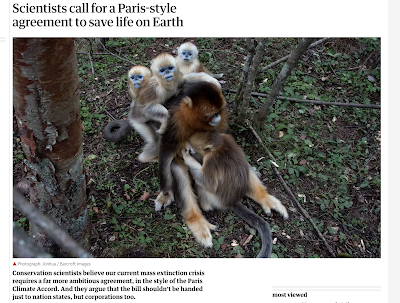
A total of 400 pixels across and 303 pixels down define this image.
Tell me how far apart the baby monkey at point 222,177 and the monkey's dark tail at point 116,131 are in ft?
3.67

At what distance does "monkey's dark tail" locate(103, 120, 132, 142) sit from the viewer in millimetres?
4691

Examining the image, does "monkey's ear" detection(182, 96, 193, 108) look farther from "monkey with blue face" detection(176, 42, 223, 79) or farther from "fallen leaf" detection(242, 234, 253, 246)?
"fallen leaf" detection(242, 234, 253, 246)

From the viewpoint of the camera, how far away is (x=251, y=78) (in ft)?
15.4

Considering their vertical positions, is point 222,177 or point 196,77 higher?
point 196,77

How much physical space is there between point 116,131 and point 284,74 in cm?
258

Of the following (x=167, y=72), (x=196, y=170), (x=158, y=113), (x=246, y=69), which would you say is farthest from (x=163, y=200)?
(x=246, y=69)

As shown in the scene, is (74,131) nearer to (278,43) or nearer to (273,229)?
(273,229)

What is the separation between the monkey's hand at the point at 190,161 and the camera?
4031 mm

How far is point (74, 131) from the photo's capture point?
287 cm

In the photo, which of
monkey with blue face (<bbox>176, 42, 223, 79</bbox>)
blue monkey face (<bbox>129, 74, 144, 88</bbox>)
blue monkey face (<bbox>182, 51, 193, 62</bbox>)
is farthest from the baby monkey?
blue monkey face (<bbox>182, 51, 193, 62</bbox>)

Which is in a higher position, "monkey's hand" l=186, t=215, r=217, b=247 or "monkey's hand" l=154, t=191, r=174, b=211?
"monkey's hand" l=154, t=191, r=174, b=211

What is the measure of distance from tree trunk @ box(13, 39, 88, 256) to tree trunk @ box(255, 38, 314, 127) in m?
2.84

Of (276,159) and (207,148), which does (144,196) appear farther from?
(276,159)

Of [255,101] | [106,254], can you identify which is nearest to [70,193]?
[106,254]
